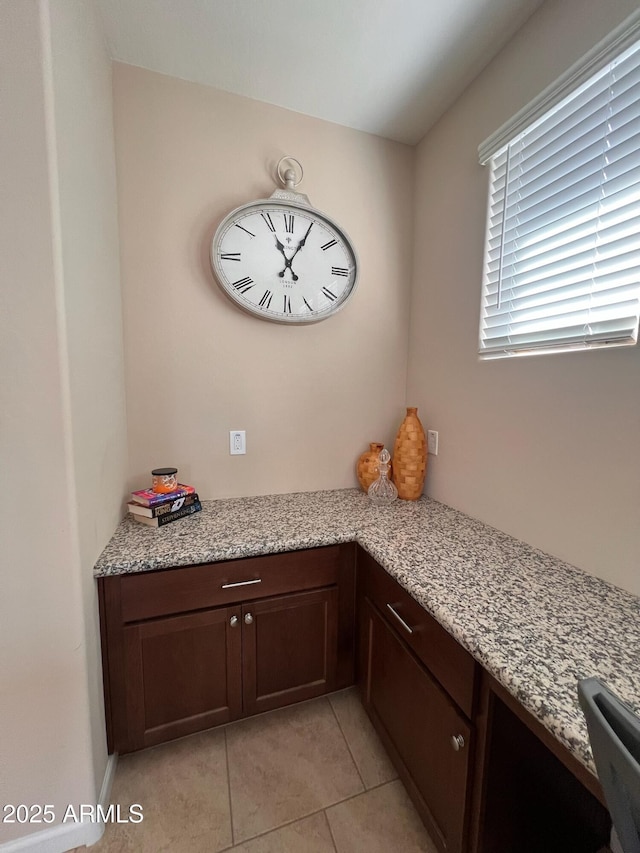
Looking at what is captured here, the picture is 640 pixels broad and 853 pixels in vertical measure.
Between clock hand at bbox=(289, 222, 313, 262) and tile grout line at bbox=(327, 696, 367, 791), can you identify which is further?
clock hand at bbox=(289, 222, 313, 262)

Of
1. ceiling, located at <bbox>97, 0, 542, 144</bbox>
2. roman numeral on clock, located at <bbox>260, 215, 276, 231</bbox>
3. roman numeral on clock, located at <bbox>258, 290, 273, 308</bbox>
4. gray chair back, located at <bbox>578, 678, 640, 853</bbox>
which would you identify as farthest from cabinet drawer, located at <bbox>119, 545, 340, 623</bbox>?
ceiling, located at <bbox>97, 0, 542, 144</bbox>

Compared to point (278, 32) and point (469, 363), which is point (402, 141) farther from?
point (469, 363)

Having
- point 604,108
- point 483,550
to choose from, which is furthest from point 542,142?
point 483,550

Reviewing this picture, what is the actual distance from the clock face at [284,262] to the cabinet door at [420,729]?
1288 millimetres

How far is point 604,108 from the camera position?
91cm

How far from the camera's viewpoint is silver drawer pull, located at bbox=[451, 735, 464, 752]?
798 millimetres

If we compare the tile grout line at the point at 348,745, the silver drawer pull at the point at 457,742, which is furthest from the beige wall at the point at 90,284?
the silver drawer pull at the point at 457,742

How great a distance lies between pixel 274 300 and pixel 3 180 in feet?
2.94

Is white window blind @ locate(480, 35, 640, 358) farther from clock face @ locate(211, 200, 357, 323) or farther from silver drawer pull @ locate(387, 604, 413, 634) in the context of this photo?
silver drawer pull @ locate(387, 604, 413, 634)

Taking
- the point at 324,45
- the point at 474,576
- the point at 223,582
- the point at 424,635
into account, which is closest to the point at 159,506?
the point at 223,582

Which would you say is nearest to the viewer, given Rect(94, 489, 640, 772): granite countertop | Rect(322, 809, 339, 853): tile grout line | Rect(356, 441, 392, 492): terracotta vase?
Rect(94, 489, 640, 772): granite countertop

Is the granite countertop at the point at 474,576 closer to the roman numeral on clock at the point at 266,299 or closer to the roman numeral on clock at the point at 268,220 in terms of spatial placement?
the roman numeral on clock at the point at 266,299

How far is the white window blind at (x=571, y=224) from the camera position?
88 cm

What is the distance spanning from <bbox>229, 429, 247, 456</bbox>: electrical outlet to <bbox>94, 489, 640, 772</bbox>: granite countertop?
9.1 inches
